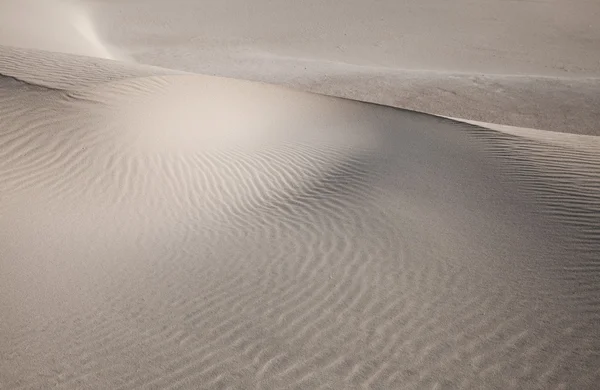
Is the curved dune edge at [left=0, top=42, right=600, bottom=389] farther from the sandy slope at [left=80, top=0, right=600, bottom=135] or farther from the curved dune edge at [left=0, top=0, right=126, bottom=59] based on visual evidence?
the curved dune edge at [left=0, top=0, right=126, bottom=59]

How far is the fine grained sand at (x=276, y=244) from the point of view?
383 cm

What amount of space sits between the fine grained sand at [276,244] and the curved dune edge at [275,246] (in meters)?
0.02

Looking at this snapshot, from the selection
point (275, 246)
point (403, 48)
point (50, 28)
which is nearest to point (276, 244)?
point (275, 246)

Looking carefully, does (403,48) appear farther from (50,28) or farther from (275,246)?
(275,246)

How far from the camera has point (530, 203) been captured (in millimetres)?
6305

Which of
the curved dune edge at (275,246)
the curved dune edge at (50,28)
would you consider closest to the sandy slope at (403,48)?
the curved dune edge at (50,28)

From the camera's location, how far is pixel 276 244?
5.31 meters

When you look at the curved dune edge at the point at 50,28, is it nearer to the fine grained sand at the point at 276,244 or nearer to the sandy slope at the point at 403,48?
the sandy slope at the point at 403,48

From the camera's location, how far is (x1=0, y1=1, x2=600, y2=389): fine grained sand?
383cm

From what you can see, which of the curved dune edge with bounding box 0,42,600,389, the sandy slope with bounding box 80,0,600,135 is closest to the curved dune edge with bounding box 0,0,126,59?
the sandy slope with bounding box 80,0,600,135

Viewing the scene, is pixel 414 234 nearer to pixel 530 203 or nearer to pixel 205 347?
pixel 530 203

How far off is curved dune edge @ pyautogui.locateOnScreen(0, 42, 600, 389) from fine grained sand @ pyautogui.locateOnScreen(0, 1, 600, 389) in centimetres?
2

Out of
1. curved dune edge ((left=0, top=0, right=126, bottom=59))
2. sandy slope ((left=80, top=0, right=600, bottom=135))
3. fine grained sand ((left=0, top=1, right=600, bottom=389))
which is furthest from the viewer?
curved dune edge ((left=0, top=0, right=126, bottom=59))

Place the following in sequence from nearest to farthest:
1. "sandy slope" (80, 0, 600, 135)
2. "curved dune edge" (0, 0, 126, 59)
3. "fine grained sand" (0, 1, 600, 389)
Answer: "fine grained sand" (0, 1, 600, 389), "sandy slope" (80, 0, 600, 135), "curved dune edge" (0, 0, 126, 59)
